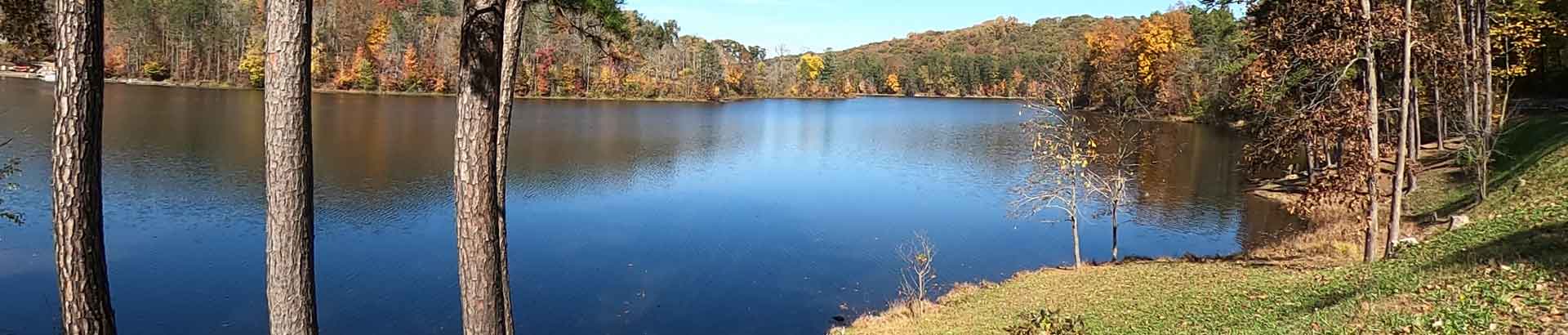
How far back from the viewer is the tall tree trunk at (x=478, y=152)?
5383mm

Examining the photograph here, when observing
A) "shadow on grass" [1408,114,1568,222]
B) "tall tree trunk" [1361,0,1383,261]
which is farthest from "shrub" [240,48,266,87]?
"tall tree trunk" [1361,0,1383,261]

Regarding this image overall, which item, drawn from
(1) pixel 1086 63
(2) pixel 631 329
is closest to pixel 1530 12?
(2) pixel 631 329

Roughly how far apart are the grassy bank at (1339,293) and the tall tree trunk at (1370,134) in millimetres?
427

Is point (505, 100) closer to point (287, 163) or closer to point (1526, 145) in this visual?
point (287, 163)

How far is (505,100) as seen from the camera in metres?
6.00

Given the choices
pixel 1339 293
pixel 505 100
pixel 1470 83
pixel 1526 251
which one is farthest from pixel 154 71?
pixel 1526 251

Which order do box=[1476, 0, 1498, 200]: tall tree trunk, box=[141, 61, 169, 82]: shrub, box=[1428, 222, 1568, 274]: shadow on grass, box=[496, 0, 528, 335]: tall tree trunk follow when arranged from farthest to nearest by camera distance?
box=[141, 61, 169, 82]: shrub
box=[1476, 0, 1498, 200]: tall tree trunk
box=[1428, 222, 1568, 274]: shadow on grass
box=[496, 0, 528, 335]: tall tree trunk

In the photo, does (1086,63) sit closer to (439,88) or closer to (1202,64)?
(1202,64)

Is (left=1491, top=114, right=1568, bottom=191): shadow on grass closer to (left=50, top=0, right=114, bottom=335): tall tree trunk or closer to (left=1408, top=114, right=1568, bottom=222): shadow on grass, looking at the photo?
(left=1408, top=114, right=1568, bottom=222): shadow on grass

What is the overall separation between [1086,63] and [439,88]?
49520mm

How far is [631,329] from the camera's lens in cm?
1230

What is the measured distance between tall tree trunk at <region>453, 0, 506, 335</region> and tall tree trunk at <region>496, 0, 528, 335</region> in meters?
0.10

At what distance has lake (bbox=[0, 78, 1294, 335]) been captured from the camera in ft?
42.4

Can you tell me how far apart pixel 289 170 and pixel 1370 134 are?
36.4ft
